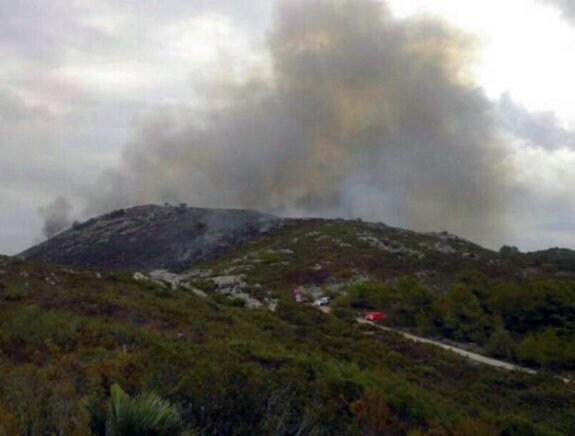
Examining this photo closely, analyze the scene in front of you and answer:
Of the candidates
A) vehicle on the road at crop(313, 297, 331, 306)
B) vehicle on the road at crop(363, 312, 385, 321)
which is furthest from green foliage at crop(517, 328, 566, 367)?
vehicle on the road at crop(313, 297, 331, 306)

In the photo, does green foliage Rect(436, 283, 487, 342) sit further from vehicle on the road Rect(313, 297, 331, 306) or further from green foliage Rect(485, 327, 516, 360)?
vehicle on the road Rect(313, 297, 331, 306)

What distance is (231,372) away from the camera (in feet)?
43.7

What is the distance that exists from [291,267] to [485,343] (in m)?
27.3

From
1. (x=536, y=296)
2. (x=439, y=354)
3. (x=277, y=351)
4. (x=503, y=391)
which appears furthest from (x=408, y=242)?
(x=277, y=351)

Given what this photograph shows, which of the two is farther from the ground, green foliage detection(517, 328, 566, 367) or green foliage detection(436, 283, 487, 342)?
green foliage detection(436, 283, 487, 342)

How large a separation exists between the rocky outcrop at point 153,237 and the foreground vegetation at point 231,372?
140ft

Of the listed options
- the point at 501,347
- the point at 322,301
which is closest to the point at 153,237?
the point at 322,301

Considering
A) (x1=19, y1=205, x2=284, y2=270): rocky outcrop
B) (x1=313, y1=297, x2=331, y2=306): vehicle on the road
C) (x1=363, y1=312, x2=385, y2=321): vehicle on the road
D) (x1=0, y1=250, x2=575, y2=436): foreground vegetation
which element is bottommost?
(x1=0, y1=250, x2=575, y2=436): foreground vegetation

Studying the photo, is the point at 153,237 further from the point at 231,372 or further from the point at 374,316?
the point at 231,372

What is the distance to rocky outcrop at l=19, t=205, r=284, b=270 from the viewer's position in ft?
269

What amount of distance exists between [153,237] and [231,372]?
77.3 meters

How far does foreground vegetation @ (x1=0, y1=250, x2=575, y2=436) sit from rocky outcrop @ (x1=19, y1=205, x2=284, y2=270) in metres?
42.7

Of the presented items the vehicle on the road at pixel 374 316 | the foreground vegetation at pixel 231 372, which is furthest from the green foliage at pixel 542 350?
the vehicle on the road at pixel 374 316

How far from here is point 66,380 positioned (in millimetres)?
12094
